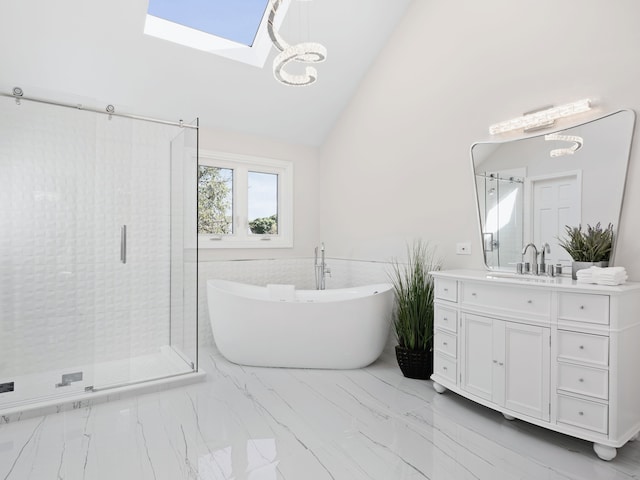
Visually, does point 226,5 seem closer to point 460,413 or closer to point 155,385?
point 155,385

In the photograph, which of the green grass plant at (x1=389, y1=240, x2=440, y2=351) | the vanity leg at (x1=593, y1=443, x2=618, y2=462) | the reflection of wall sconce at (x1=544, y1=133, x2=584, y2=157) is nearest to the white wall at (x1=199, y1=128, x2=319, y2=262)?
the green grass plant at (x1=389, y1=240, x2=440, y2=351)

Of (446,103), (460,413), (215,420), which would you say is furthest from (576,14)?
(215,420)

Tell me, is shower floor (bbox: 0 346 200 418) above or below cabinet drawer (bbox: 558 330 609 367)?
below

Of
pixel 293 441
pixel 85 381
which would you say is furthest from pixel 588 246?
pixel 85 381

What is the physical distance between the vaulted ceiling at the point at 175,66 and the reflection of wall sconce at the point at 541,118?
5.47 ft

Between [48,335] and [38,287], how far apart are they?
0.37 m

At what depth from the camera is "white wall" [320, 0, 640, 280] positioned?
222 centimetres

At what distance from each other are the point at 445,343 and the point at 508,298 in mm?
609

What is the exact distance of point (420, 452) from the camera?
2.00 meters

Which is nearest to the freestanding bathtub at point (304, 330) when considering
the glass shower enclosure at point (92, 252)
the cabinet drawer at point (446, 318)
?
the glass shower enclosure at point (92, 252)

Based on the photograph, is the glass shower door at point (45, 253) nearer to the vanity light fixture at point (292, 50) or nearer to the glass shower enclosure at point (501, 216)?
the vanity light fixture at point (292, 50)

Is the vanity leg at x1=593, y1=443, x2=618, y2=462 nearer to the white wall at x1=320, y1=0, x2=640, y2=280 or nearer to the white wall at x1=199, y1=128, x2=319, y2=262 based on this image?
the white wall at x1=320, y1=0, x2=640, y2=280

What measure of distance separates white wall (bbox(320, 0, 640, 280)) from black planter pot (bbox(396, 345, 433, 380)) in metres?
0.78

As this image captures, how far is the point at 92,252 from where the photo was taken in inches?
118
